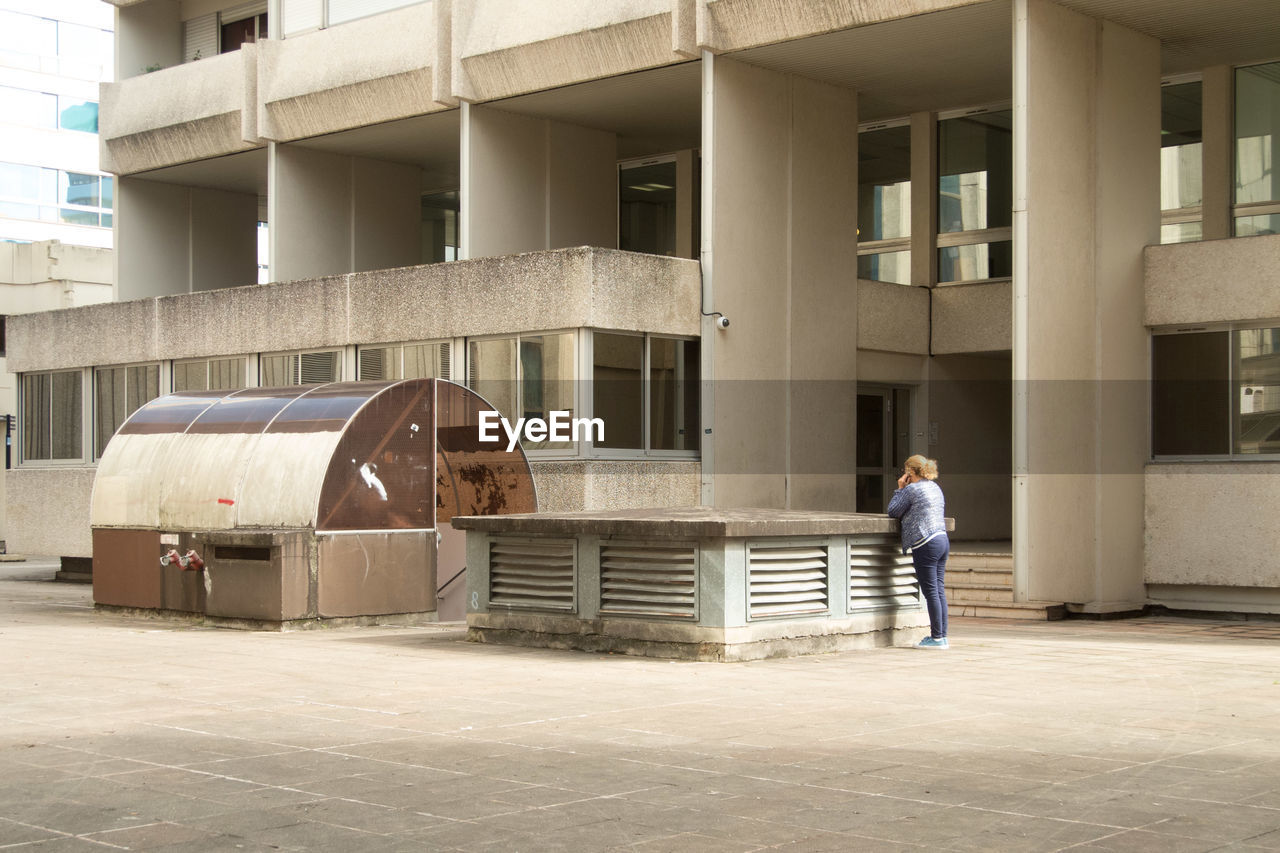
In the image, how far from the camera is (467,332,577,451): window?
20266 millimetres

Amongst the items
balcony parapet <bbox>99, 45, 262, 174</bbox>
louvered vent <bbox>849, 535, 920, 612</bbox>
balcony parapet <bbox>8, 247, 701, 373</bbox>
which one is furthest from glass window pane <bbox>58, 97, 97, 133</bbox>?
louvered vent <bbox>849, 535, 920, 612</bbox>

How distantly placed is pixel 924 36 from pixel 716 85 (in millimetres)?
2933

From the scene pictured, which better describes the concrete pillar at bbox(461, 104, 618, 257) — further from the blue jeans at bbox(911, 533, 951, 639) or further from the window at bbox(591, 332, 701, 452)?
the blue jeans at bbox(911, 533, 951, 639)

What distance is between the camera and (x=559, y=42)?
22531mm

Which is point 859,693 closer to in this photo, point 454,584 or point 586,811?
point 586,811

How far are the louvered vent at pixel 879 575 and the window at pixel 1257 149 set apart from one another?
955 cm

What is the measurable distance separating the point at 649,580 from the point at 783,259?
35.5 feet

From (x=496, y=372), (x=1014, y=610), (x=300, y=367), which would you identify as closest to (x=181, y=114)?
(x=300, y=367)

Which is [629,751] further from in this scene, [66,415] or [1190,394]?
[66,415]

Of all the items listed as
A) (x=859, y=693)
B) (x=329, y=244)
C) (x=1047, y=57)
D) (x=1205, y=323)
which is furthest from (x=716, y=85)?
(x=859, y=693)

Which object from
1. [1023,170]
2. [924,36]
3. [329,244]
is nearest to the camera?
[1023,170]

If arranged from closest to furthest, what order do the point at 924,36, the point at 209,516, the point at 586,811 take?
the point at 586,811, the point at 209,516, the point at 924,36

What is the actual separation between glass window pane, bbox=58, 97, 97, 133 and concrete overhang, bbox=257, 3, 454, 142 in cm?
2929

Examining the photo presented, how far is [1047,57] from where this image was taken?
18.4m
